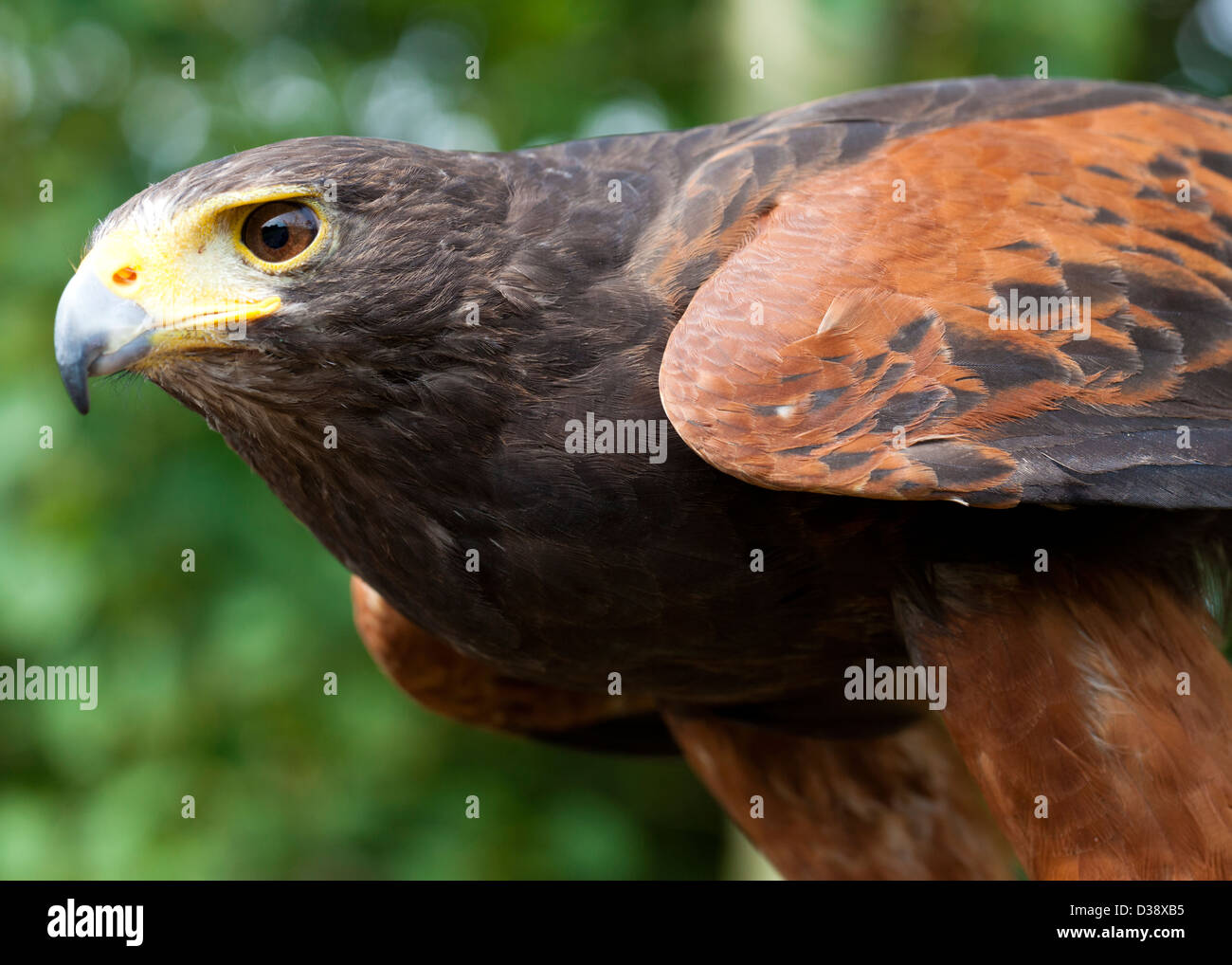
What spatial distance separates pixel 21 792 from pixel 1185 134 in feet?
13.9

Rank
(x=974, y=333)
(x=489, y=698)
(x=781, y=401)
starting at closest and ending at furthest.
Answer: (x=781, y=401), (x=974, y=333), (x=489, y=698)

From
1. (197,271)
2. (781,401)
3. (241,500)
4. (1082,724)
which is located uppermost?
(197,271)

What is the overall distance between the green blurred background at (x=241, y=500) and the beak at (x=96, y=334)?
1680 millimetres

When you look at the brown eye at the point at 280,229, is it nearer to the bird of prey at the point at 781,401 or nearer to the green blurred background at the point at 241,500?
the bird of prey at the point at 781,401

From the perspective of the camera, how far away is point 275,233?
208 centimetres

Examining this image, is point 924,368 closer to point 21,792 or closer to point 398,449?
point 398,449

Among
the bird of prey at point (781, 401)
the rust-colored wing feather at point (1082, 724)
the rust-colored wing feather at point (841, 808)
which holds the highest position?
the bird of prey at point (781, 401)

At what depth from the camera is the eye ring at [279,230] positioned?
81.9 inches

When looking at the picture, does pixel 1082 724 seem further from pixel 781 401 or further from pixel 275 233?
pixel 275 233

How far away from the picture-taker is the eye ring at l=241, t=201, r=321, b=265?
6.82 ft


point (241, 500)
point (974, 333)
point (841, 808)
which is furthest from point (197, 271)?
point (841, 808)

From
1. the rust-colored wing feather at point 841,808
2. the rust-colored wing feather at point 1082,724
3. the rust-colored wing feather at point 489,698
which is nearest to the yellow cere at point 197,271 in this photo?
the rust-colored wing feather at point 489,698

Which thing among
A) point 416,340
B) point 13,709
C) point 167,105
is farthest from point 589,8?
point 13,709

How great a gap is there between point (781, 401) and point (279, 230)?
0.95 metres
